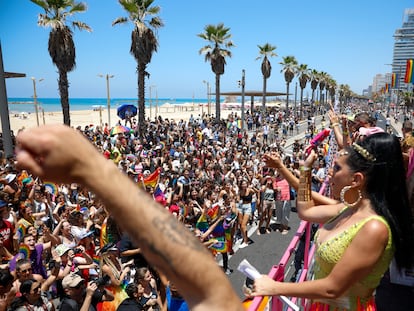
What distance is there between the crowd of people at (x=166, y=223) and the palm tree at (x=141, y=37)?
923cm

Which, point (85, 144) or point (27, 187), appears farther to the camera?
point (27, 187)

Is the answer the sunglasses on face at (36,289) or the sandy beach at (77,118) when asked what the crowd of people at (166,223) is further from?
the sandy beach at (77,118)

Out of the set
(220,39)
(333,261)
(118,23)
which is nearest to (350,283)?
(333,261)

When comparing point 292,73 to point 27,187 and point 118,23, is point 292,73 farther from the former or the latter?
point 27,187

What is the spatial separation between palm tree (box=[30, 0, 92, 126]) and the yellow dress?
666 inches

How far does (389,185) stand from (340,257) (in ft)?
1.55

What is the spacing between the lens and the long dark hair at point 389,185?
162 centimetres

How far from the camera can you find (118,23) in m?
19.3

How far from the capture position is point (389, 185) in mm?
1695

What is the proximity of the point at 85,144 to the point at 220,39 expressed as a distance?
98.4 feet

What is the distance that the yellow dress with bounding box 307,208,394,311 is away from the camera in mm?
1613

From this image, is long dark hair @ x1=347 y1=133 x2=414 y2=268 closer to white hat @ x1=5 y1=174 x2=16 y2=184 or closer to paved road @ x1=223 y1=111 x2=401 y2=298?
paved road @ x1=223 y1=111 x2=401 y2=298

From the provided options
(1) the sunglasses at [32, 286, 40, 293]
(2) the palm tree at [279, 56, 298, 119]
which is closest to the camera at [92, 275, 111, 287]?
(1) the sunglasses at [32, 286, 40, 293]

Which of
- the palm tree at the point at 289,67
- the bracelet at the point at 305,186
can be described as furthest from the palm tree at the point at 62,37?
the palm tree at the point at 289,67
